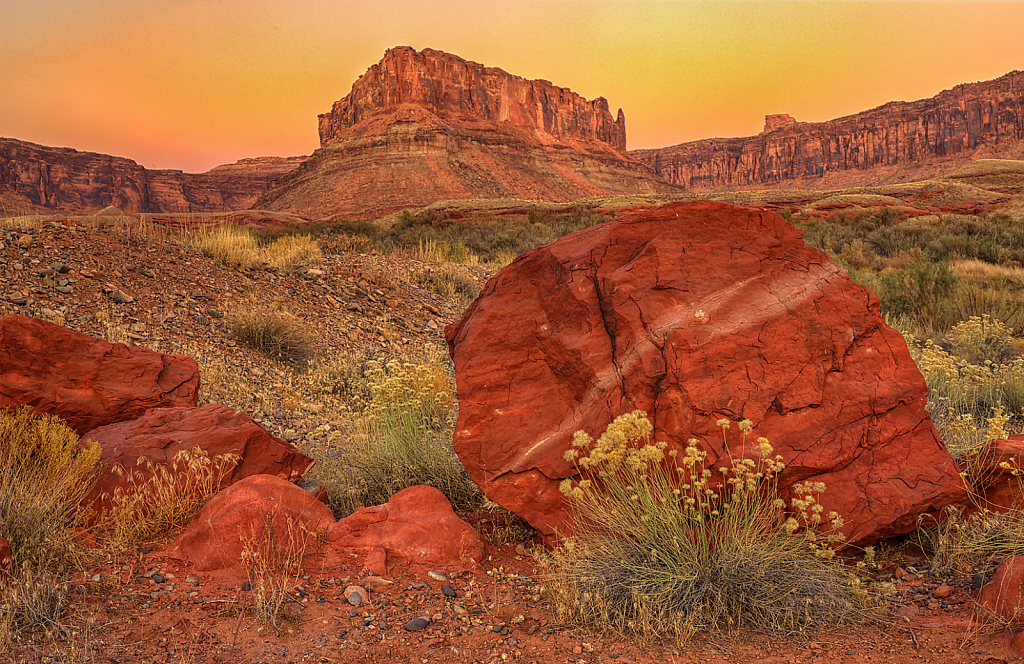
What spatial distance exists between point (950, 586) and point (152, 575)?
3.89m

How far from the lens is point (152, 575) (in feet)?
10.6

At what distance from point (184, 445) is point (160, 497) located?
48 cm

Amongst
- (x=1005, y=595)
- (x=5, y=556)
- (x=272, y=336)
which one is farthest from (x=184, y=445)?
(x=272, y=336)

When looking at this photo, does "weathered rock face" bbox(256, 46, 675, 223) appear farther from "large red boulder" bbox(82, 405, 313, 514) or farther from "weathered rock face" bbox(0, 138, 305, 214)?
"large red boulder" bbox(82, 405, 313, 514)

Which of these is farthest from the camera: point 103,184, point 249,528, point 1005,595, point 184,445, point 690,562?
point 103,184

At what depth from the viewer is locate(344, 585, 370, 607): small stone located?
300 centimetres

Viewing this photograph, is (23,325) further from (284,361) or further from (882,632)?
(882,632)

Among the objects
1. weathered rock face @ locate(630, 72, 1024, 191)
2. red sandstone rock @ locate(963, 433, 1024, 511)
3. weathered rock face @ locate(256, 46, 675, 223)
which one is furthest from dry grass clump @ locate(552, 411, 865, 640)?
weathered rock face @ locate(630, 72, 1024, 191)

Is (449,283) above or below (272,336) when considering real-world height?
above

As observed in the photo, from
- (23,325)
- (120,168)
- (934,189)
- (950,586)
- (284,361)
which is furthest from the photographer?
(120,168)

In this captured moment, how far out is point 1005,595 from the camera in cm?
257

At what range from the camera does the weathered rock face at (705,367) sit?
3.26m

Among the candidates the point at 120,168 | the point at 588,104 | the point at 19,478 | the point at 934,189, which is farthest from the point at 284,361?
the point at 588,104

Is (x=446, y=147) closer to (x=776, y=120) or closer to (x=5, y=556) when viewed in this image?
(x=5, y=556)
